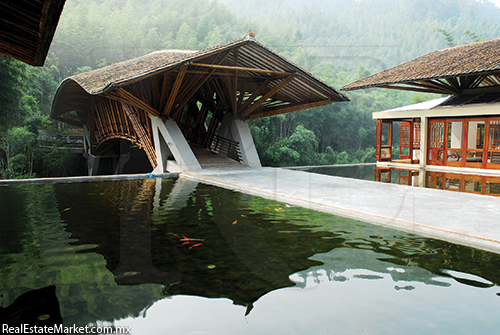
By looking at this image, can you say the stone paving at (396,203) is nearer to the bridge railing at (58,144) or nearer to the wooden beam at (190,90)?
the wooden beam at (190,90)

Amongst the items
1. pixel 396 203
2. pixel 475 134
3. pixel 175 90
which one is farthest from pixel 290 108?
pixel 475 134

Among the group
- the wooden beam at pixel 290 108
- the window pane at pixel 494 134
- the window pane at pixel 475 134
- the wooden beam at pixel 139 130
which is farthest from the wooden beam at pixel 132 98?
the window pane at pixel 475 134

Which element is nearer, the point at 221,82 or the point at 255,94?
the point at 255,94

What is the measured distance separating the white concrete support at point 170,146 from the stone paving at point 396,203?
2.82m

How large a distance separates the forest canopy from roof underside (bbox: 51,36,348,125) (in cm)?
1015

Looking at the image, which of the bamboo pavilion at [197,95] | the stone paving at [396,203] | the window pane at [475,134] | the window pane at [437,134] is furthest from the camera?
the window pane at [475,134]

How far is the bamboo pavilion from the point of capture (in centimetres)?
1322

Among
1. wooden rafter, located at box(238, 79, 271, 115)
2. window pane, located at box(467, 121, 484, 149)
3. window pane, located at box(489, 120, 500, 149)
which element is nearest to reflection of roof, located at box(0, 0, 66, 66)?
wooden rafter, located at box(238, 79, 271, 115)

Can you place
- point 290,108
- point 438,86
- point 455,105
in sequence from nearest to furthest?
point 455,105
point 290,108
point 438,86

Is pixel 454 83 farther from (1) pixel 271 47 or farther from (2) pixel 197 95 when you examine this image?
(1) pixel 271 47

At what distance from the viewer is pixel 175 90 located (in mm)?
13523

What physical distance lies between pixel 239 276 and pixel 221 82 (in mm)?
14156

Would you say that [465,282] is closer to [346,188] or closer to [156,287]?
[156,287]

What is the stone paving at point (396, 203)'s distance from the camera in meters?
5.52
